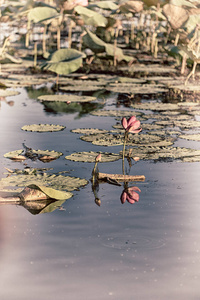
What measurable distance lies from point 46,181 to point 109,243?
0.96 metres

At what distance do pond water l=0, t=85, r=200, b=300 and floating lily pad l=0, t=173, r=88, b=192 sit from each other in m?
0.07

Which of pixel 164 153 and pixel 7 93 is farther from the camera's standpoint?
pixel 7 93

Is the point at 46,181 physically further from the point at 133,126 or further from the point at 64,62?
the point at 64,62

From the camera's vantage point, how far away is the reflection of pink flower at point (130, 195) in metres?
3.29

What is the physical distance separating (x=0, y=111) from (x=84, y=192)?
2833 millimetres

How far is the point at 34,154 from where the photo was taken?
13.9 ft

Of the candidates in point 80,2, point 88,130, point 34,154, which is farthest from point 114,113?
point 80,2

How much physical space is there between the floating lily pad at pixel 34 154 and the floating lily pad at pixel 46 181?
1.43 feet

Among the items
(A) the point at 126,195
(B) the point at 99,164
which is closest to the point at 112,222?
(A) the point at 126,195

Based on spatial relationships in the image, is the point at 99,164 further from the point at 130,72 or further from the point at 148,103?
the point at 130,72

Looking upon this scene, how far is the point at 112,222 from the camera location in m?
2.93

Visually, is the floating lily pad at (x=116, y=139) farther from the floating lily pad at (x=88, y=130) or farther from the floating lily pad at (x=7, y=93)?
the floating lily pad at (x=7, y=93)

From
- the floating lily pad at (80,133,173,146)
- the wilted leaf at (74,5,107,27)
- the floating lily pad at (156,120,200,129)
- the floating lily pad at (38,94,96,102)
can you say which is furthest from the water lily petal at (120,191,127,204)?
the wilted leaf at (74,5,107,27)

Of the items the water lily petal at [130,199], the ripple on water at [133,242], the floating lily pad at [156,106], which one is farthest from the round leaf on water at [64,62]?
the ripple on water at [133,242]
